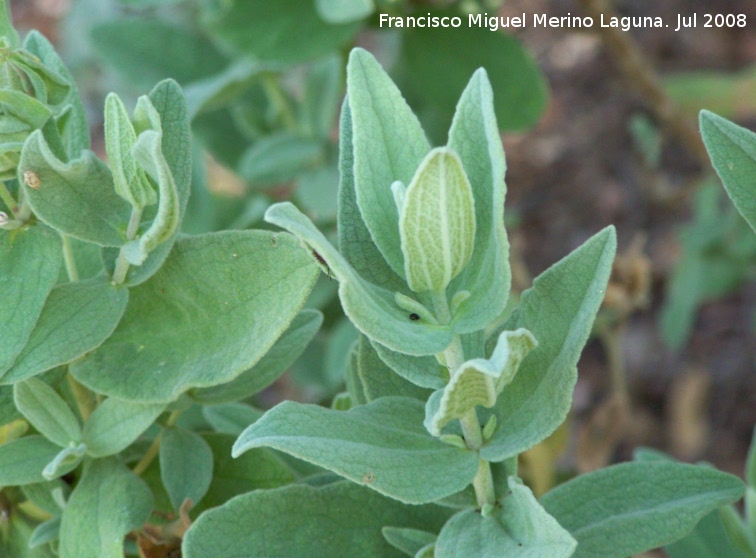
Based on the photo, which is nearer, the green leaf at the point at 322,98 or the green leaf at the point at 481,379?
the green leaf at the point at 481,379

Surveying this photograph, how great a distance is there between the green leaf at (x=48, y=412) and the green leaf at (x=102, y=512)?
0.16ft

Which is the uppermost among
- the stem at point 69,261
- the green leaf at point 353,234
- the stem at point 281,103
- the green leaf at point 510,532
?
the green leaf at point 353,234

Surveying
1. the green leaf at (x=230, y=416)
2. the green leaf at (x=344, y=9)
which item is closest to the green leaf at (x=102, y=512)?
the green leaf at (x=230, y=416)

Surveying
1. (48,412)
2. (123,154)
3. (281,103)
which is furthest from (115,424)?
(281,103)

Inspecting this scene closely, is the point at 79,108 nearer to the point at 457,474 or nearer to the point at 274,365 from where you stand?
the point at 274,365

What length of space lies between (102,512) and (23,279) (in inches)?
9.2

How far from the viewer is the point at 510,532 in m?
0.83

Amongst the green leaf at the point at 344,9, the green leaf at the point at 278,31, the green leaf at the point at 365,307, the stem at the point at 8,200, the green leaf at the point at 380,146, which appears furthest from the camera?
the green leaf at the point at 278,31

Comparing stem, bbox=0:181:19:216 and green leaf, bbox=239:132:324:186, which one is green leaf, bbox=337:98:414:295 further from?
green leaf, bbox=239:132:324:186

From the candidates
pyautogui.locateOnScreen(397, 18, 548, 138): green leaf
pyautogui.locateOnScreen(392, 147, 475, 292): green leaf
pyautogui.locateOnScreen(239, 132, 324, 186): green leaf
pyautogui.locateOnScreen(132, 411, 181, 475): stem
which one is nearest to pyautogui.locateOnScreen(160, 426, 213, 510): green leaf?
pyautogui.locateOnScreen(132, 411, 181, 475): stem

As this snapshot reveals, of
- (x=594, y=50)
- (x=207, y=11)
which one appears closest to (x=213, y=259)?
(x=207, y=11)

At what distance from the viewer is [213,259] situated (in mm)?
896

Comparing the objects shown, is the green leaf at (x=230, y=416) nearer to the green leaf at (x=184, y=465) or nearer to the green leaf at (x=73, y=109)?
the green leaf at (x=184, y=465)

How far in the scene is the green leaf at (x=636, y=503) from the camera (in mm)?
871
